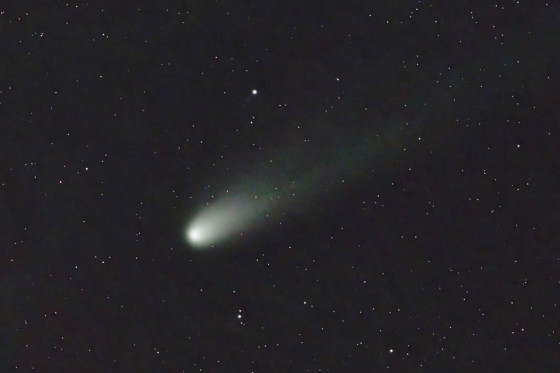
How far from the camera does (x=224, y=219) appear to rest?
0.38 meters

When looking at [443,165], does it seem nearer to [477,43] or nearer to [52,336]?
[477,43]

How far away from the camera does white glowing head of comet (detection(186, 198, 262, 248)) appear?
380 mm

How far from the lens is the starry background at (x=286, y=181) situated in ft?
1.19

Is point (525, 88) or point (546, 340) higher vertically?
point (525, 88)

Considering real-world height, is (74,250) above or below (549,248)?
above

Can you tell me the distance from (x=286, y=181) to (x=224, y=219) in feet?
0.14

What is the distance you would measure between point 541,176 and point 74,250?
28cm

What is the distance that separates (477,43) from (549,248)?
0.40 ft

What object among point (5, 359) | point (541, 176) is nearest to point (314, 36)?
point (541, 176)

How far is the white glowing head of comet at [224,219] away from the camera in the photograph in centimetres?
38

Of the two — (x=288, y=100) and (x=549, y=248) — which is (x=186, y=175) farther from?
(x=549, y=248)

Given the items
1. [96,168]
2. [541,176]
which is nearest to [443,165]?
[541,176]

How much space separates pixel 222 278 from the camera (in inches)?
15.0

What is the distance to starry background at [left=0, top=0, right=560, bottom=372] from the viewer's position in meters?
0.36
